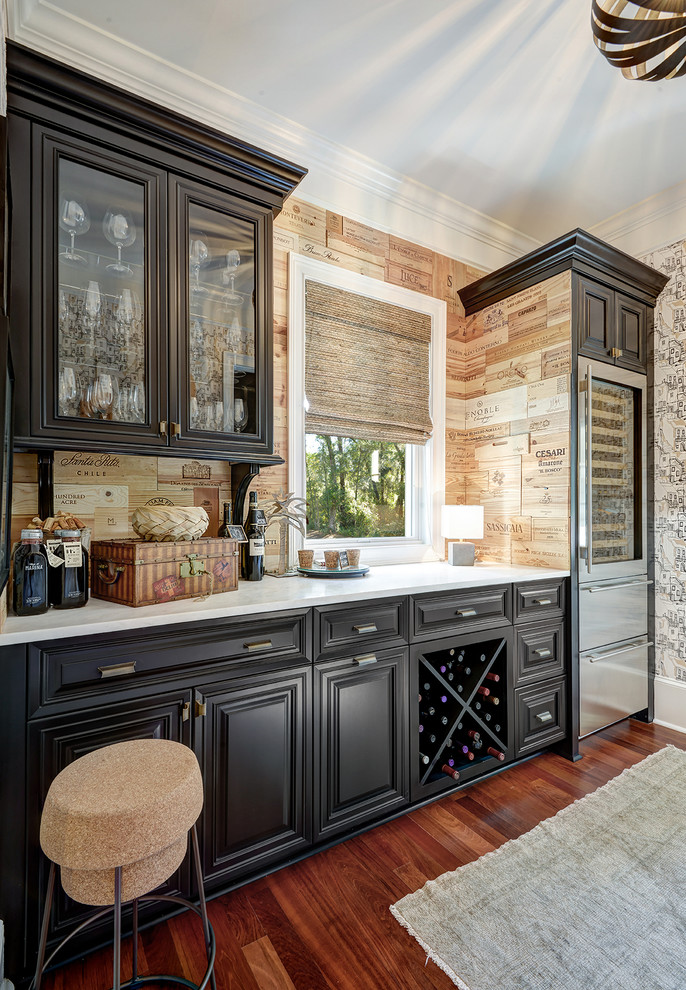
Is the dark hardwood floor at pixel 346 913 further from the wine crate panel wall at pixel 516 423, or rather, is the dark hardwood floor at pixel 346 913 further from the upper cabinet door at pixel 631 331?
the upper cabinet door at pixel 631 331

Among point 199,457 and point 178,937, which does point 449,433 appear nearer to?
point 199,457

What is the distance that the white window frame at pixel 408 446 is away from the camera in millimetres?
2492

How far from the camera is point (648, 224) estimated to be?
3.13 m

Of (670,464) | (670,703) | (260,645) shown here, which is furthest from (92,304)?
(670,703)

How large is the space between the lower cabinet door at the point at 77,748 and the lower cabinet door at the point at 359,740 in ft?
1.67

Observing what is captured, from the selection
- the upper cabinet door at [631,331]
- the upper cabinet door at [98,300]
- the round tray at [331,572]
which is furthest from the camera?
the upper cabinet door at [631,331]

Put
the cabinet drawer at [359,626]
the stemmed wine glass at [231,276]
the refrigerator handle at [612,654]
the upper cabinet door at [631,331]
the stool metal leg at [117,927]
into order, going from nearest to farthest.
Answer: the stool metal leg at [117,927] → the cabinet drawer at [359,626] → the stemmed wine glass at [231,276] → the refrigerator handle at [612,654] → the upper cabinet door at [631,331]

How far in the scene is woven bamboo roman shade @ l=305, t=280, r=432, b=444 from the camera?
8.47 feet

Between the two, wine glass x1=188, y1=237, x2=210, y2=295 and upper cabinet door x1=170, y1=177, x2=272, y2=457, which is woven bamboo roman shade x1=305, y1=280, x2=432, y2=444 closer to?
upper cabinet door x1=170, y1=177, x2=272, y2=457

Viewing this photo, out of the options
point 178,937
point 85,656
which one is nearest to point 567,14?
point 85,656

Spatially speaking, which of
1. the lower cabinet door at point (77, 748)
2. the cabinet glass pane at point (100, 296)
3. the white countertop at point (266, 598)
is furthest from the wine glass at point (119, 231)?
the lower cabinet door at point (77, 748)

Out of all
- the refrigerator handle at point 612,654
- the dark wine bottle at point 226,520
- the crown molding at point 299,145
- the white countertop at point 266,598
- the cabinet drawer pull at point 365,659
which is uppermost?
the crown molding at point 299,145

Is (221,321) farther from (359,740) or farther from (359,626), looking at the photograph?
(359,740)

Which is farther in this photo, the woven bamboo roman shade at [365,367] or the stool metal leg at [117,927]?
the woven bamboo roman shade at [365,367]
